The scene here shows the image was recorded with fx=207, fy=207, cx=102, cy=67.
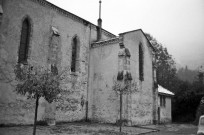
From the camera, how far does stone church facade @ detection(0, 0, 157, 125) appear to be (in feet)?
50.3

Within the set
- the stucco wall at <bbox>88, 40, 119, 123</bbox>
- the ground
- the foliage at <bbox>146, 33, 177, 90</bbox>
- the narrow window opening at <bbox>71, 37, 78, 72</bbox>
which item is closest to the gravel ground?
the ground

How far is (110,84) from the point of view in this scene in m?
20.5

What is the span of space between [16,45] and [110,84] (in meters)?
9.38

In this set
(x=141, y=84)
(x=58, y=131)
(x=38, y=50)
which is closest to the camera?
(x=58, y=131)

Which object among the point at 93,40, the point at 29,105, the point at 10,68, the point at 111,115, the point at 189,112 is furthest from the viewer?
the point at 189,112

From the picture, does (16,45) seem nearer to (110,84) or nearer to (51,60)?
(51,60)

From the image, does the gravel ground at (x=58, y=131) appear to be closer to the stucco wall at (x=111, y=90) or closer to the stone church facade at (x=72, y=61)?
the stone church facade at (x=72, y=61)

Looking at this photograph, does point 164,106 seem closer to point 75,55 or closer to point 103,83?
point 103,83

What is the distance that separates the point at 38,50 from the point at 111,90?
25.7 ft

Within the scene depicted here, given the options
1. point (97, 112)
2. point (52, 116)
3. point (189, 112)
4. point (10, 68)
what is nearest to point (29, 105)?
point (52, 116)

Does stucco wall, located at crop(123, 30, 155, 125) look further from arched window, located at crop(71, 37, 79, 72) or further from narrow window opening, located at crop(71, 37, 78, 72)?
narrow window opening, located at crop(71, 37, 78, 72)

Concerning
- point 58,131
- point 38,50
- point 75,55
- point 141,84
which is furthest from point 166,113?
point 38,50

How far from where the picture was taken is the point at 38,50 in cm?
1736

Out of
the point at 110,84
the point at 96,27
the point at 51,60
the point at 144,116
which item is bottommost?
the point at 144,116
